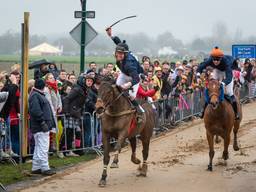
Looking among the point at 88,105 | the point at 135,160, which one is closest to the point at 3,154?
the point at 135,160

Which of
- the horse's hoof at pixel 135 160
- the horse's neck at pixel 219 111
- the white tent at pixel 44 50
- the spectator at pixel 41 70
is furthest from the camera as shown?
the white tent at pixel 44 50

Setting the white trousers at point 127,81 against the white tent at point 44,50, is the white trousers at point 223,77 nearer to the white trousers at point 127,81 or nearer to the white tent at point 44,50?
the white trousers at point 127,81

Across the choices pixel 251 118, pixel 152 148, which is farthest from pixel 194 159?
pixel 251 118

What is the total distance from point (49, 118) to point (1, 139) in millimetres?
1300

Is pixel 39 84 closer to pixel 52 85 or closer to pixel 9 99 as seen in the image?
pixel 9 99

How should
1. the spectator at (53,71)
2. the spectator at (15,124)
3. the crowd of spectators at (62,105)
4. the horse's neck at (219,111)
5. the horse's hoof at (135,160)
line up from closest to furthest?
the horse's hoof at (135,160), the crowd of spectators at (62,105), the spectator at (15,124), the horse's neck at (219,111), the spectator at (53,71)

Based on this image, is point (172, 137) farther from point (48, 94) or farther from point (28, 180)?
point (28, 180)

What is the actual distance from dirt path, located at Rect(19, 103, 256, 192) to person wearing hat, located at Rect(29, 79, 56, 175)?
0.44 metres

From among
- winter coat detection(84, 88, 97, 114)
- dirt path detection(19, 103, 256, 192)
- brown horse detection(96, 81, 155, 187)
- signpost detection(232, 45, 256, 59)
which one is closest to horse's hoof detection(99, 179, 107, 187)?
brown horse detection(96, 81, 155, 187)

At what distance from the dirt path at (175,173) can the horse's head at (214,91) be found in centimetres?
153

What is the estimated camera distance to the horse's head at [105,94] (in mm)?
11227

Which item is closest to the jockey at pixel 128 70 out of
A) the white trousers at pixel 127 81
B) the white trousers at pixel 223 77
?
the white trousers at pixel 127 81

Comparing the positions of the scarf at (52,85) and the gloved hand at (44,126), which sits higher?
the scarf at (52,85)

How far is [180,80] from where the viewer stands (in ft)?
68.3
